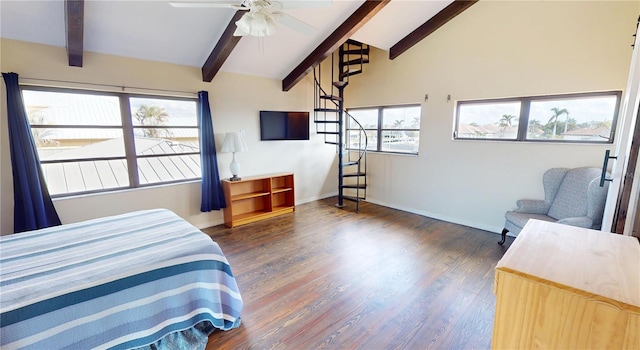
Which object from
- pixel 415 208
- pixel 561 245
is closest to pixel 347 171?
pixel 415 208

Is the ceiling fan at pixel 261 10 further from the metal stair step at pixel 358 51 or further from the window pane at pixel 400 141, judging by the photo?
the window pane at pixel 400 141

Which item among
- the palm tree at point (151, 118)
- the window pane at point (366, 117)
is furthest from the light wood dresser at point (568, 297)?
the window pane at point (366, 117)

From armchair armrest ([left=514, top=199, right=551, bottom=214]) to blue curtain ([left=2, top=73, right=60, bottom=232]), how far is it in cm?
545

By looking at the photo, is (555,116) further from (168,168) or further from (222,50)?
(168,168)

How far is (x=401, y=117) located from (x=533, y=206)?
7.98 feet

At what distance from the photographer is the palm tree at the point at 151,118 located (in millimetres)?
3451

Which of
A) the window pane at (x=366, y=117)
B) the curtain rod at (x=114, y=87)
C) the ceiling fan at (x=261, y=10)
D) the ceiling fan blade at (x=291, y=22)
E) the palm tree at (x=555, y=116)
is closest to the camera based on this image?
the ceiling fan at (x=261, y=10)

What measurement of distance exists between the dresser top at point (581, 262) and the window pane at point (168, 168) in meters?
4.01

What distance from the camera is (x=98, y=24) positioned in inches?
106

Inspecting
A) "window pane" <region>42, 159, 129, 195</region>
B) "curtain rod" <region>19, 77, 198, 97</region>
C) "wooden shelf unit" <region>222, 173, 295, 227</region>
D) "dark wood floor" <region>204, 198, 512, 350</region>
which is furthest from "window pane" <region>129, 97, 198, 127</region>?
"dark wood floor" <region>204, 198, 512, 350</region>

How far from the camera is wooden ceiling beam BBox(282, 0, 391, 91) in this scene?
3.29m

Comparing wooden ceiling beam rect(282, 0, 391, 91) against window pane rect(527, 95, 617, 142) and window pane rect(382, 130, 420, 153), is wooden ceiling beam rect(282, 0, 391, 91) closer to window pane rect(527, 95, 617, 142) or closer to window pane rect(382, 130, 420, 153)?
window pane rect(382, 130, 420, 153)

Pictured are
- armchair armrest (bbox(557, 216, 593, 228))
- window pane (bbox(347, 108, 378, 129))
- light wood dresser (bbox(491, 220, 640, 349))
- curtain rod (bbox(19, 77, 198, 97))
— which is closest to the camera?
light wood dresser (bbox(491, 220, 640, 349))

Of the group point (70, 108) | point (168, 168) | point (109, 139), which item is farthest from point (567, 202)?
point (70, 108)
